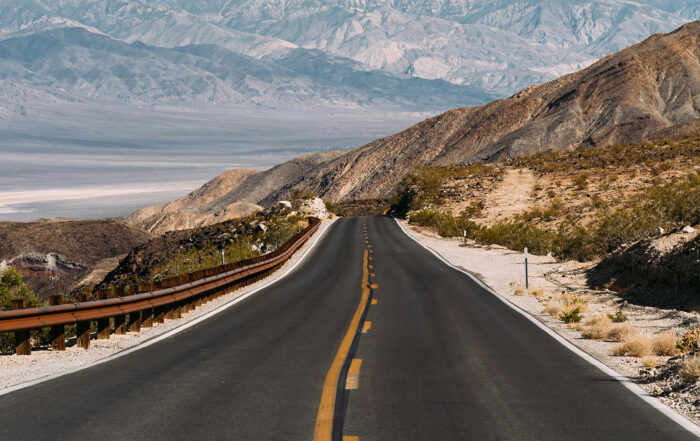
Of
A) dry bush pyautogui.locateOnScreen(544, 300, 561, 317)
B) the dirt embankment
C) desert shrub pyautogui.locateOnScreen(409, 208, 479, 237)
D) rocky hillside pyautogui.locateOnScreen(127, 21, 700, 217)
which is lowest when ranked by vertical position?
dry bush pyautogui.locateOnScreen(544, 300, 561, 317)

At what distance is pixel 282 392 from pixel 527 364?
3.66 meters

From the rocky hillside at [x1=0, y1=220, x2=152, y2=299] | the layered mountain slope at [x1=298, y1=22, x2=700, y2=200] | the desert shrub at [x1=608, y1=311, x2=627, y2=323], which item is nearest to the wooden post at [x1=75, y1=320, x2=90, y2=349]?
the desert shrub at [x1=608, y1=311, x2=627, y2=323]

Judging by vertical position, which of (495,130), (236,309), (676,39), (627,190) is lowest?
(236,309)

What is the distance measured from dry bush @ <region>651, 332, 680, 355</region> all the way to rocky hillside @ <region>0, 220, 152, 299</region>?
55.5 meters

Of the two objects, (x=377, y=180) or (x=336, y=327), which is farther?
(x=377, y=180)

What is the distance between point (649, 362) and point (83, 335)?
8.52 meters

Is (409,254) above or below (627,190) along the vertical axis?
below

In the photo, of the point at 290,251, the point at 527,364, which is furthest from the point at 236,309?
the point at 290,251

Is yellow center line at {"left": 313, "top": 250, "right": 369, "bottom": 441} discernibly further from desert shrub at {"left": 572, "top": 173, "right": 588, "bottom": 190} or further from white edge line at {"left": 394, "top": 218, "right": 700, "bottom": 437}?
desert shrub at {"left": 572, "top": 173, "right": 588, "bottom": 190}

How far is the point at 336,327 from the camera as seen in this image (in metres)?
13.1

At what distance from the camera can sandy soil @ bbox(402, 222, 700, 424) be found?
8328mm

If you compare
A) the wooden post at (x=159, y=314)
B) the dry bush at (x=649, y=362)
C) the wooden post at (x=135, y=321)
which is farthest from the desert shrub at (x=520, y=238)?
the wooden post at (x=135, y=321)

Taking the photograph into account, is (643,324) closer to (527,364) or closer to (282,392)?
(527,364)

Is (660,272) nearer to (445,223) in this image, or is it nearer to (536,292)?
(536,292)
